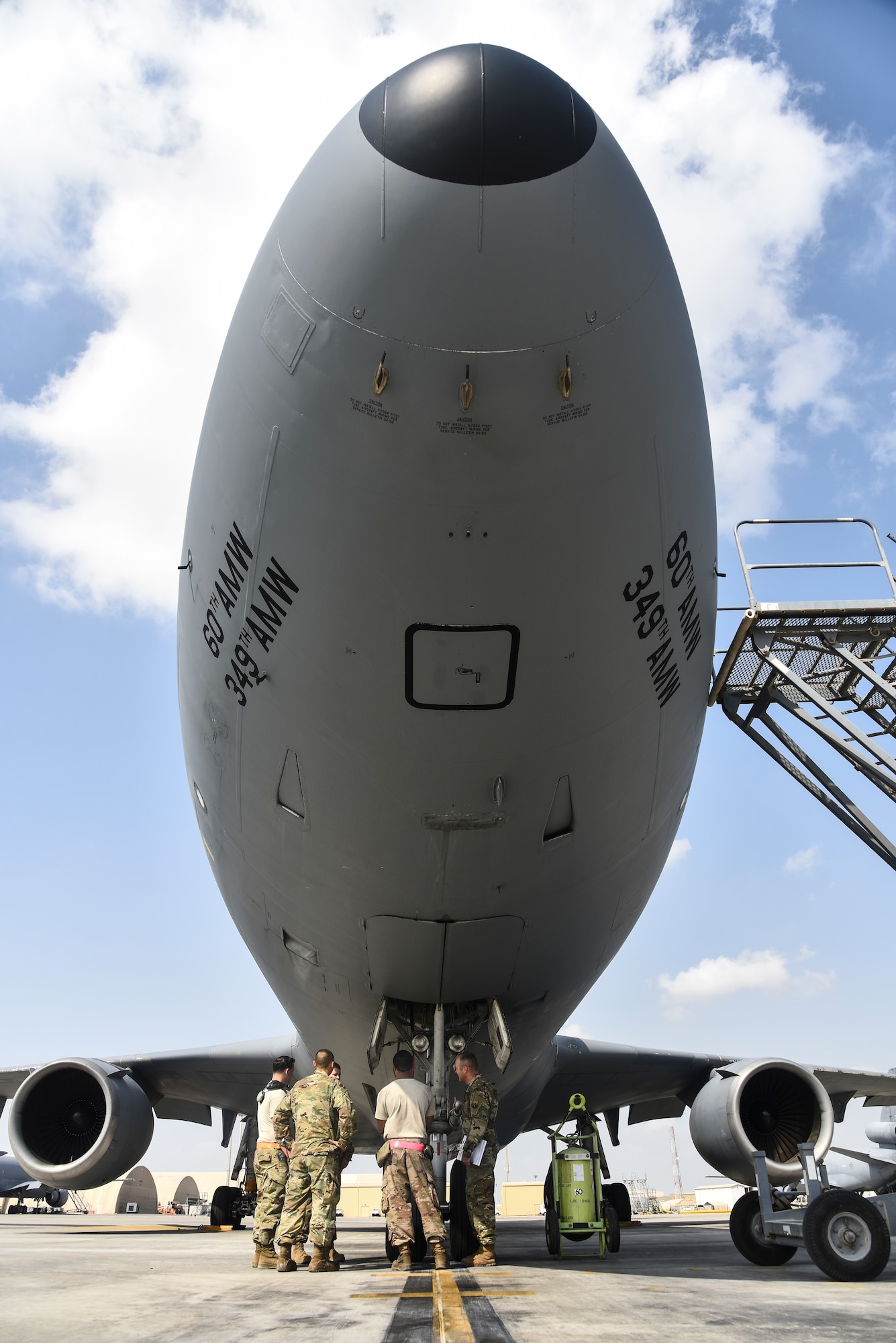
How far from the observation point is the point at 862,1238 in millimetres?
4926

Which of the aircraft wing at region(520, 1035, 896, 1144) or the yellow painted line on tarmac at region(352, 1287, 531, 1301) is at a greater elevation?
the aircraft wing at region(520, 1035, 896, 1144)

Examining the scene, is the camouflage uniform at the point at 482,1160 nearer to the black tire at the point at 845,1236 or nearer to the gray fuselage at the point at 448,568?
the gray fuselage at the point at 448,568

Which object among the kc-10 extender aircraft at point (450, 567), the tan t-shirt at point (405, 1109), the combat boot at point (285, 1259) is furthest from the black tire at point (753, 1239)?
the combat boot at point (285, 1259)

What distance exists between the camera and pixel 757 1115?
8312mm

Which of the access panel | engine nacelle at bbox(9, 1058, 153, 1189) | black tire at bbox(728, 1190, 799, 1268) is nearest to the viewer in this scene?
the access panel

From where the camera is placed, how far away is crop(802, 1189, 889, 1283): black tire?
4797mm

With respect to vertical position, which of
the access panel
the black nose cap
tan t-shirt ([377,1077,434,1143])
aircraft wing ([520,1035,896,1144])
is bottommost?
tan t-shirt ([377,1077,434,1143])

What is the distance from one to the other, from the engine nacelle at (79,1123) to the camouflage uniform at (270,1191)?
181 inches

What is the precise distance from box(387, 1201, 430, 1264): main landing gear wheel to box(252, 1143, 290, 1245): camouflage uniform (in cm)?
73

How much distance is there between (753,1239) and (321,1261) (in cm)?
307

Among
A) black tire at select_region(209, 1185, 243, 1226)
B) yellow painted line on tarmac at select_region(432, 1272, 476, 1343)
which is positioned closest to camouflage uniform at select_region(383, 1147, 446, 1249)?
yellow painted line on tarmac at select_region(432, 1272, 476, 1343)

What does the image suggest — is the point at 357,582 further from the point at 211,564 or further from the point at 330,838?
the point at 330,838

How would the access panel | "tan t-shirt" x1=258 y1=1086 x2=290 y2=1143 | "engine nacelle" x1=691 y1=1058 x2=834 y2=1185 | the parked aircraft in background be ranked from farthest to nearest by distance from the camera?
the parked aircraft in background
"engine nacelle" x1=691 y1=1058 x2=834 y2=1185
"tan t-shirt" x1=258 y1=1086 x2=290 y2=1143
the access panel

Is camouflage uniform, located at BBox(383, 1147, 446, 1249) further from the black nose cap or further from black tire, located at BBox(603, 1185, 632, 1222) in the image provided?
black tire, located at BBox(603, 1185, 632, 1222)
